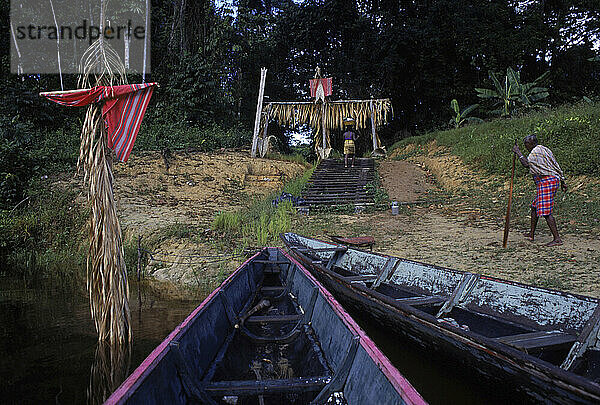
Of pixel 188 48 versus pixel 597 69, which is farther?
pixel 188 48

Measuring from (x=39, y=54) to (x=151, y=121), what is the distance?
20.6 feet

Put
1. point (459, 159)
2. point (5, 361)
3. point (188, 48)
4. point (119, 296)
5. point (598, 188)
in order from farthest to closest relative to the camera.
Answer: point (188, 48) → point (459, 159) → point (598, 188) → point (5, 361) → point (119, 296)

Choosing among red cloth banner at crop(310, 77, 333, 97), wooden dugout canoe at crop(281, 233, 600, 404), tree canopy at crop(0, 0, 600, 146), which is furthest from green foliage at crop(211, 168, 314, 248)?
tree canopy at crop(0, 0, 600, 146)

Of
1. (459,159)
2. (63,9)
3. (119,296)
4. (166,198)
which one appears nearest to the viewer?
(119,296)

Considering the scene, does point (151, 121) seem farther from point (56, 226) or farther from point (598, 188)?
point (598, 188)

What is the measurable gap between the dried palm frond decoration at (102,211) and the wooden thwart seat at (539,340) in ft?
11.2

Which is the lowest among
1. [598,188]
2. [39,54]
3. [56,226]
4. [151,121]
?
[56,226]

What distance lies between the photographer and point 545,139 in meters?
11.1

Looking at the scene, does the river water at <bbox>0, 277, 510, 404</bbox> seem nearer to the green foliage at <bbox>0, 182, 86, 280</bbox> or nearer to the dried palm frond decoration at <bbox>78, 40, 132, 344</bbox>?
the dried palm frond decoration at <bbox>78, 40, 132, 344</bbox>

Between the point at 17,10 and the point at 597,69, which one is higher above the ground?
the point at 17,10

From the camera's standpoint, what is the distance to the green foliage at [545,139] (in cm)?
980

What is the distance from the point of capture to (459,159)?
45.0ft

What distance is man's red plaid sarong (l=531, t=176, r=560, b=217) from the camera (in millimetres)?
5965

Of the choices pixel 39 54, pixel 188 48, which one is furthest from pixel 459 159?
pixel 39 54
